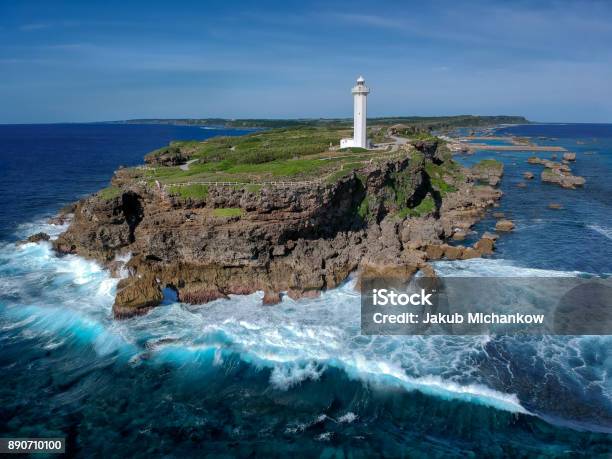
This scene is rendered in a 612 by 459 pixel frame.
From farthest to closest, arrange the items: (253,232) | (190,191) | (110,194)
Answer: (110,194)
(190,191)
(253,232)

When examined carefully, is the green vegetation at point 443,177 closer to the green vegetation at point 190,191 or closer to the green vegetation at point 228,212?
the green vegetation at point 228,212

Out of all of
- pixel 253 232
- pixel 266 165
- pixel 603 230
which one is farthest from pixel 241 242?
pixel 603 230

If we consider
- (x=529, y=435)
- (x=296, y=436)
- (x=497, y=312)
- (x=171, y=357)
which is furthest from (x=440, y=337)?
(x=171, y=357)

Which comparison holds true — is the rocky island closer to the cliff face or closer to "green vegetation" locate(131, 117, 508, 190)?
the cliff face

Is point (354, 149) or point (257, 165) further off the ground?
point (354, 149)

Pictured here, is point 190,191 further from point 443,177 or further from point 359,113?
point 443,177

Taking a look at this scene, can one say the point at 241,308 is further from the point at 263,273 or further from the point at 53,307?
the point at 53,307
